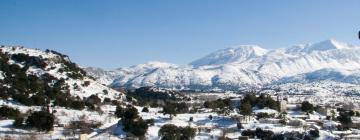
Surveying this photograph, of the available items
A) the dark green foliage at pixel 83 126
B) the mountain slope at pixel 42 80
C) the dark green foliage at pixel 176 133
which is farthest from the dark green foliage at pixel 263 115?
the mountain slope at pixel 42 80

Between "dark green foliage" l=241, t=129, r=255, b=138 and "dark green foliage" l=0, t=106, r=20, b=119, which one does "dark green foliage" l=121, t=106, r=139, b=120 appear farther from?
"dark green foliage" l=241, t=129, r=255, b=138

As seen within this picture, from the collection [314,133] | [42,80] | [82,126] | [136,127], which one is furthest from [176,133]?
[42,80]

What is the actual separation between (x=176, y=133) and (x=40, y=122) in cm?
2494

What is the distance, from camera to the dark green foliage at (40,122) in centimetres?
9619

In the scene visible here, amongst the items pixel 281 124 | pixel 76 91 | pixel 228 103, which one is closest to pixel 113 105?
pixel 76 91

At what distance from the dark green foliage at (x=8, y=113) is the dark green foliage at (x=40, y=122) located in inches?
448

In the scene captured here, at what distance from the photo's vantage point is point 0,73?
139125 mm

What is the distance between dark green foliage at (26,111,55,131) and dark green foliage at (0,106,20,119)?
11385mm

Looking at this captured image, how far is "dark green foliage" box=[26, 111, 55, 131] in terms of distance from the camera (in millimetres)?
96188

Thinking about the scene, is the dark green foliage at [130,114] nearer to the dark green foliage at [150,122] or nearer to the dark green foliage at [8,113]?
the dark green foliage at [150,122]

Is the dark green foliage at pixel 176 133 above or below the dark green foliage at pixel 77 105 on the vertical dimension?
below

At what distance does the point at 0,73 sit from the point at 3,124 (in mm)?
44173

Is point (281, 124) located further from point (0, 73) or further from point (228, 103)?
point (0, 73)

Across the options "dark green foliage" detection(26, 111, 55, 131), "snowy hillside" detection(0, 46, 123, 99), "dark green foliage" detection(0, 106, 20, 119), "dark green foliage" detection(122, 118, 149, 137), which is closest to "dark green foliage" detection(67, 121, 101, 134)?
"dark green foliage" detection(26, 111, 55, 131)
